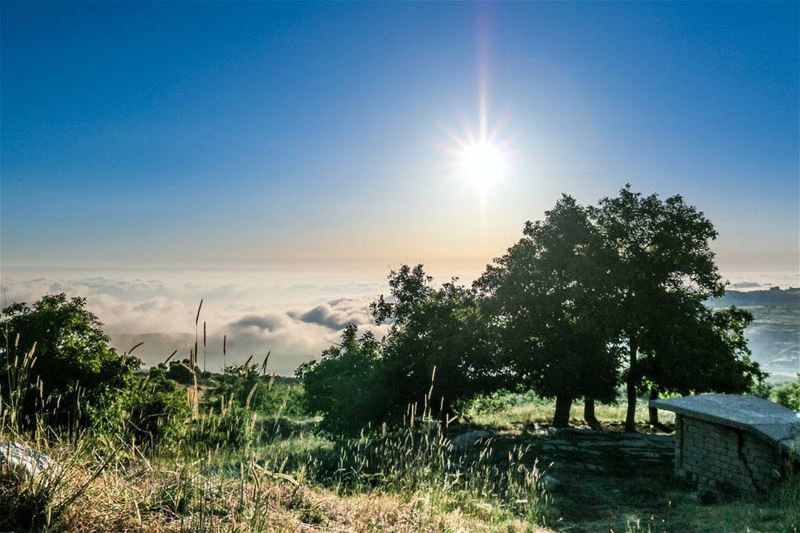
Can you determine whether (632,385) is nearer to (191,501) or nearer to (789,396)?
(191,501)

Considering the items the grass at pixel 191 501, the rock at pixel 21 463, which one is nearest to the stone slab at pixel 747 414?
the grass at pixel 191 501

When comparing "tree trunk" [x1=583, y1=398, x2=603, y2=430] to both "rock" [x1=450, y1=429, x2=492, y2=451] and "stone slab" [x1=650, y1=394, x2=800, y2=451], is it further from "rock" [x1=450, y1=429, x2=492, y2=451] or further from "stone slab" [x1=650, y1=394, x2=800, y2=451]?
"stone slab" [x1=650, y1=394, x2=800, y2=451]

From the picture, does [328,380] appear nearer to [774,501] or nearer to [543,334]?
[543,334]

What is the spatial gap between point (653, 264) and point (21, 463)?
70.4 feet

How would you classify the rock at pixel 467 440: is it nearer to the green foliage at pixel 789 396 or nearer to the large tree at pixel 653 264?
the large tree at pixel 653 264

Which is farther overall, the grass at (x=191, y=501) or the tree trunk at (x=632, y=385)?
the tree trunk at (x=632, y=385)

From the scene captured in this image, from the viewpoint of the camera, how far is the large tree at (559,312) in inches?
788

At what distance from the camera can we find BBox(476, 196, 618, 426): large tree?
2002cm

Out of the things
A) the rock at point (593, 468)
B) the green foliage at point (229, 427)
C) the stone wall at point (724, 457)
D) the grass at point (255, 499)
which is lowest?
the rock at point (593, 468)

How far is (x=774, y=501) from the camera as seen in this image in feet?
31.6

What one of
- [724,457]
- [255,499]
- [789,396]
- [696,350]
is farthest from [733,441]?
[789,396]

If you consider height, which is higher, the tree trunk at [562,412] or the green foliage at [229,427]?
the green foliage at [229,427]

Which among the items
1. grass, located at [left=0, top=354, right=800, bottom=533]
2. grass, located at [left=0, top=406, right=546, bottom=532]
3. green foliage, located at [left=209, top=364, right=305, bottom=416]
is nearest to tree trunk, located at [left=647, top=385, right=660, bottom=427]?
grass, located at [left=0, top=354, right=800, bottom=533]

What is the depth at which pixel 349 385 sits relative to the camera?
23141mm
